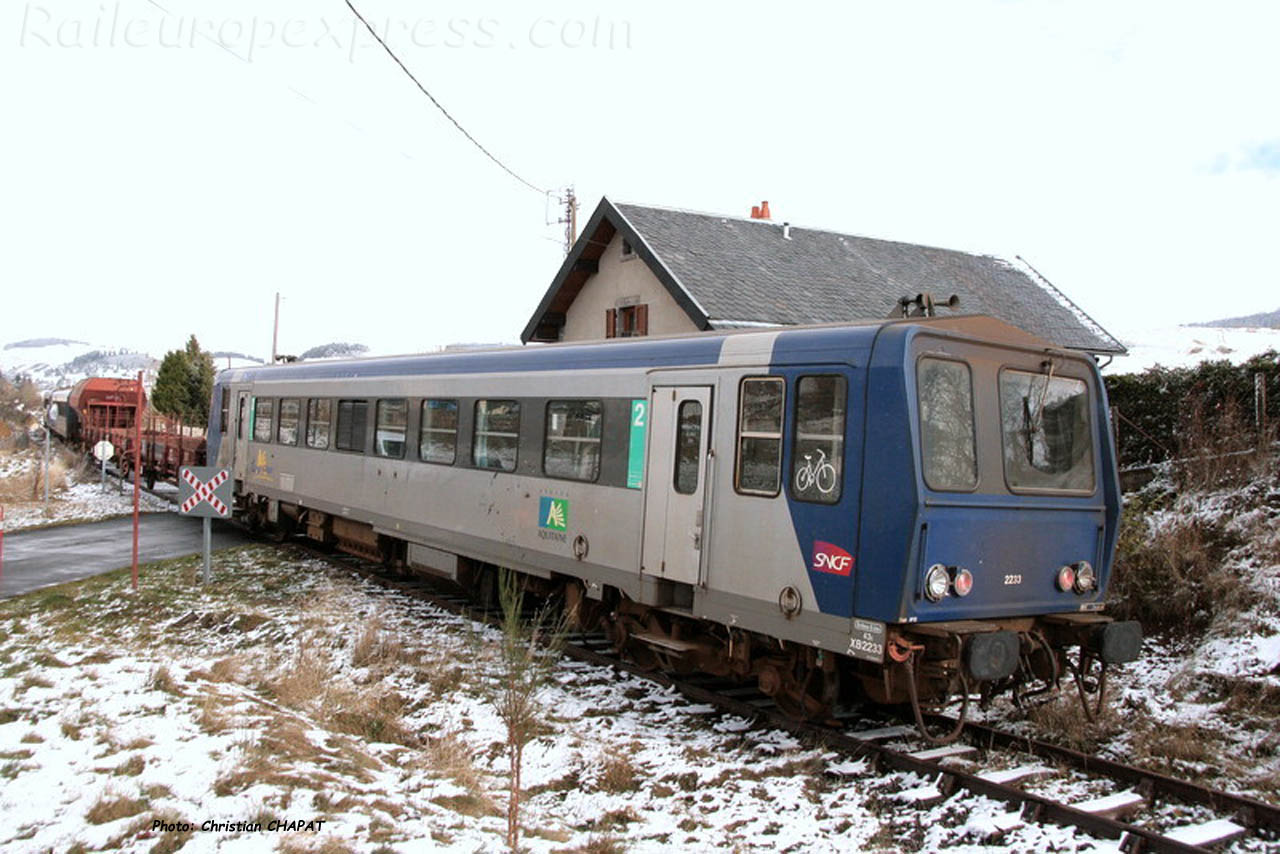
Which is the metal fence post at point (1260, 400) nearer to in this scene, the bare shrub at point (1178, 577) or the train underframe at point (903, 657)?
the bare shrub at point (1178, 577)

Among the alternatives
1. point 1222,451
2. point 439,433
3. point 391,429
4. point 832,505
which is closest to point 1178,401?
point 1222,451

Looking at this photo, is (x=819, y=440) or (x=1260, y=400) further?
(x=1260, y=400)

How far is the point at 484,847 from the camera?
499cm

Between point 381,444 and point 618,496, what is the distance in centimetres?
520

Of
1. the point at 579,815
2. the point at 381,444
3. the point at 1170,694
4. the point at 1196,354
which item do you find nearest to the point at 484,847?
the point at 579,815

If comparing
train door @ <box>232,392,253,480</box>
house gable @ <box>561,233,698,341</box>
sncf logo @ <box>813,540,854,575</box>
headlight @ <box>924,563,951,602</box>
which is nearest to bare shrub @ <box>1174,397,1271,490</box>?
headlight @ <box>924,563,951,602</box>

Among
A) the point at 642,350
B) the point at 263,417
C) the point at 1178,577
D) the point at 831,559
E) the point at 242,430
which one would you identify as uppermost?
the point at 642,350

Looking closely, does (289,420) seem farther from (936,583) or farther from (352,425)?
(936,583)

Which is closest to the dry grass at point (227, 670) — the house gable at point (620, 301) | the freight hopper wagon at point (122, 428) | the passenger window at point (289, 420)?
the passenger window at point (289, 420)

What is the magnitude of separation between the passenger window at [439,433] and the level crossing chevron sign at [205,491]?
3292 millimetres

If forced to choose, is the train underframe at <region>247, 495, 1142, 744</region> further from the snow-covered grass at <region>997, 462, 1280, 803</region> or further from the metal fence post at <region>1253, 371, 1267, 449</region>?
the metal fence post at <region>1253, 371, 1267, 449</region>

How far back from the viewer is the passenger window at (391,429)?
12258 millimetres

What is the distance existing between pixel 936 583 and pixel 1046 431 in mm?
1682

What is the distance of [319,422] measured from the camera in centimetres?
1453
